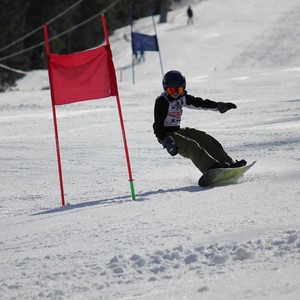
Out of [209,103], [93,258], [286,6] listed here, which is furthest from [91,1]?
[93,258]

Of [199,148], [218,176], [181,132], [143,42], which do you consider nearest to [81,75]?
[181,132]

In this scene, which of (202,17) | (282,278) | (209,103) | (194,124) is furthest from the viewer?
(202,17)

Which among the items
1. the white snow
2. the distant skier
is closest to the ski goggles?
the white snow

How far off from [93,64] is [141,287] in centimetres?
322

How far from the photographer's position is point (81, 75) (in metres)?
6.46

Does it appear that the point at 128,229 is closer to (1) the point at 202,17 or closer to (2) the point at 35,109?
(2) the point at 35,109

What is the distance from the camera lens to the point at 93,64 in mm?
6500

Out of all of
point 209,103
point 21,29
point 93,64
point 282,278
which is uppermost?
point 21,29

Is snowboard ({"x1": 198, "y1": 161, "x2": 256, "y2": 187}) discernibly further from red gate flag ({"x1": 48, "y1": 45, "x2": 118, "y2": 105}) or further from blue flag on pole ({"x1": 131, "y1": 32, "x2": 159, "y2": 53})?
blue flag on pole ({"x1": 131, "y1": 32, "x2": 159, "y2": 53})

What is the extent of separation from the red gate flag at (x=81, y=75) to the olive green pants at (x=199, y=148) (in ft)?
2.71

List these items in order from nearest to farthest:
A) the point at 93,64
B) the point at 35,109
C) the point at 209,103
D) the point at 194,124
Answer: the point at 93,64 → the point at 209,103 → the point at 194,124 → the point at 35,109

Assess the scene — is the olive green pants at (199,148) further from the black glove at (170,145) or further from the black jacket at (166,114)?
the black glove at (170,145)

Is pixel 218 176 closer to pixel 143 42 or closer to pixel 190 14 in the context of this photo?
pixel 143 42

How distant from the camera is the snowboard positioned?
6.34 metres
